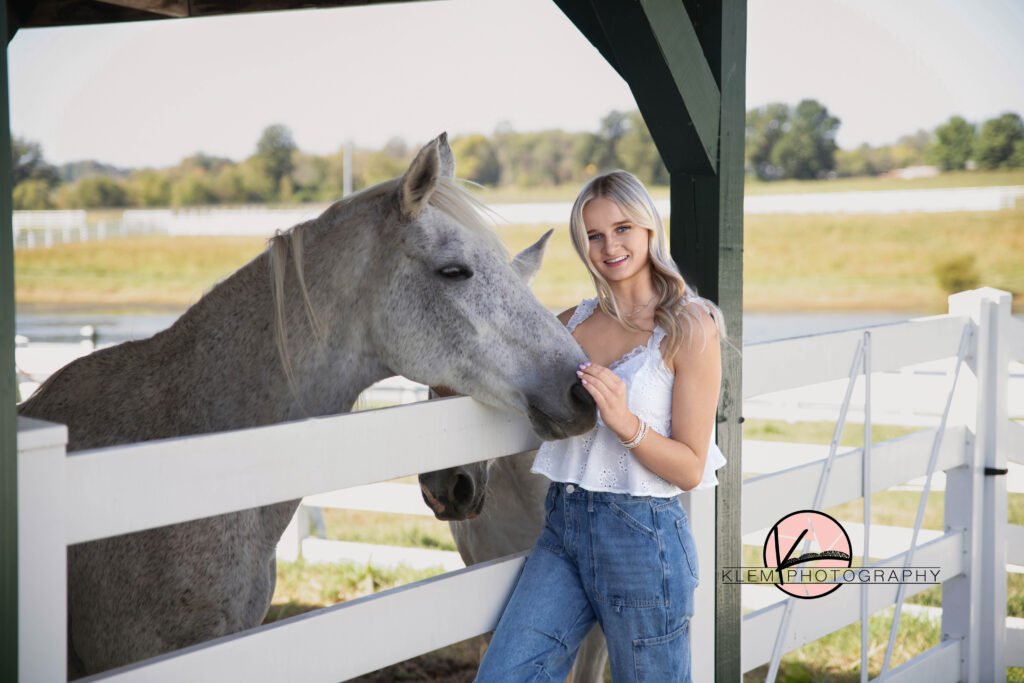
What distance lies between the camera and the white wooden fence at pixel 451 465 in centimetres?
136

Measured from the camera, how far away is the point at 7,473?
1274mm

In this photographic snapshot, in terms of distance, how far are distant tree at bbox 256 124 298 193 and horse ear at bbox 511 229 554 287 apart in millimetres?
46466

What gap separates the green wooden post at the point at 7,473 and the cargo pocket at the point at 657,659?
1251 millimetres

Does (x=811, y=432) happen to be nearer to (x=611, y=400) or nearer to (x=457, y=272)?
(x=457, y=272)

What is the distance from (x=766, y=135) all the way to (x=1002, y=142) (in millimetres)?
11523

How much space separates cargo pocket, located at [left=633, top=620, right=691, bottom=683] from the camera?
195cm

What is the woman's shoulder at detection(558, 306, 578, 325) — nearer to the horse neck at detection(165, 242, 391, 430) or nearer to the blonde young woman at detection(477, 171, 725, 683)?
the blonde young woman at detection(477, 171, 725, 683)

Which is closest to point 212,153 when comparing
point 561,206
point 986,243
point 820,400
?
point 561,206

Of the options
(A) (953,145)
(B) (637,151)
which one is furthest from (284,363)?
(A) (953,145)

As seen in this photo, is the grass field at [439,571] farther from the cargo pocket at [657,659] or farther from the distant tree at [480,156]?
the distant tree at [480,156]

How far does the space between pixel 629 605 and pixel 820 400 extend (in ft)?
19.5

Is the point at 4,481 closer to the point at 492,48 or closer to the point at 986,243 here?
the point at 986,243

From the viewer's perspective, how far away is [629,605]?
1944 mm

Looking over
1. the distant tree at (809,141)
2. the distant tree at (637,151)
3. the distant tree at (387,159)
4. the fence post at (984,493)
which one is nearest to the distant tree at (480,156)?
the distant tree at (387,159)
